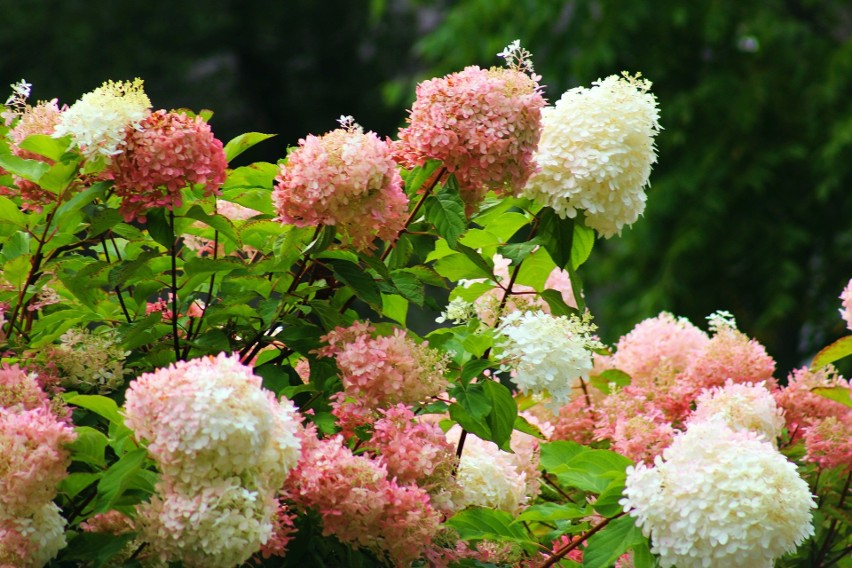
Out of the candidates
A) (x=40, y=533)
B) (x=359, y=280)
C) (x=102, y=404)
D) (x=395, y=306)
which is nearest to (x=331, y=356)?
(x=359, y=280)

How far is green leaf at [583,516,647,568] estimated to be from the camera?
1448 mm

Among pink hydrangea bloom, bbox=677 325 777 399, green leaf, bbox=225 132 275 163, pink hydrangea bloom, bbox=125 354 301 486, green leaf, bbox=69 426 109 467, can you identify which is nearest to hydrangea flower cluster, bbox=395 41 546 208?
green leaf, bbox=225 132 275 163

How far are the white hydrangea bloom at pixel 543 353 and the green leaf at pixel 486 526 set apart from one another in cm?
17

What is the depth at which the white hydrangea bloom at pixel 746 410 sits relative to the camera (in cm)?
175

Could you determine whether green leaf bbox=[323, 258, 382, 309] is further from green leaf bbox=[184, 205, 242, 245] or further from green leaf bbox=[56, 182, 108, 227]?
green leaf bbox=[56, 182, 108, 227]

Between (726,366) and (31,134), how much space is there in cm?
118

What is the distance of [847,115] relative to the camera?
257 inches

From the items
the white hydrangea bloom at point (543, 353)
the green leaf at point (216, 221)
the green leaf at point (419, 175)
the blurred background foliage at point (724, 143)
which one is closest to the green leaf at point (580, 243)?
the white hydrangea bloom at point (543, 353)

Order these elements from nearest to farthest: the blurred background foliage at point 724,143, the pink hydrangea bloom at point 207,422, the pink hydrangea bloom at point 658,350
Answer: the pink hydrangea bloom at point 207,422 → the pink hydrangea bloom at point 658,350 → the blurred background foliage at point 724,143

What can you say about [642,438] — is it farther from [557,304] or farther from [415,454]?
[415,454]

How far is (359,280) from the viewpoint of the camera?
4.83ft

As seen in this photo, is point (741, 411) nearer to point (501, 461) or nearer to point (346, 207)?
point (501, 461)

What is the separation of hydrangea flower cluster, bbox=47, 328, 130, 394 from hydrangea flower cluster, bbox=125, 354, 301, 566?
310 mm

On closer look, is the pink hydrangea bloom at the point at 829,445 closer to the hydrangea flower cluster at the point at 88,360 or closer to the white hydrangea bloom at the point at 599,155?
the white hydrangea bloom at the point at 599,155
